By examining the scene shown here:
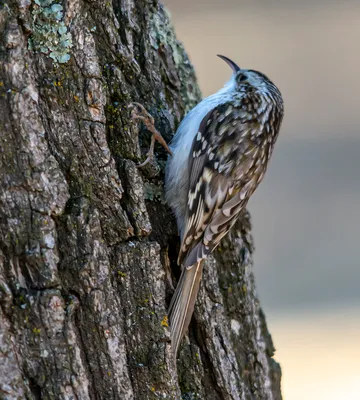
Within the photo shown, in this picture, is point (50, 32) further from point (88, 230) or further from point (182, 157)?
point (182, 157)

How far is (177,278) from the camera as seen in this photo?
A: 2348mm

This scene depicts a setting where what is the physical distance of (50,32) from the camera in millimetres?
1998

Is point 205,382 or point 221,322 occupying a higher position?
point 221,322

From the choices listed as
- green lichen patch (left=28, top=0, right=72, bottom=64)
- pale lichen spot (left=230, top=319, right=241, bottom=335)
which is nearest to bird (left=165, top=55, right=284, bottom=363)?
pale lichen spot (left=230, top=319, right=241, bottom=335)

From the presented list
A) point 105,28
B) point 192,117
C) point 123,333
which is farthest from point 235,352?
point 105,28

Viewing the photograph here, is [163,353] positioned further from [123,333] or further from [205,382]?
[205,382]

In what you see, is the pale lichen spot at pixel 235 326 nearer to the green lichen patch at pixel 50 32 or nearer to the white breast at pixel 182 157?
the white breast at pixel 182 157

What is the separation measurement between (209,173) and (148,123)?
328 mm

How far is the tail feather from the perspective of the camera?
2.19 meters

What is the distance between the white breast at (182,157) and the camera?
2.43 m

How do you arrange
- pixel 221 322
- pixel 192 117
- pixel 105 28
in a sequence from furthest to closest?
pixel 192 117
pixel 221 322
pixel 105 28

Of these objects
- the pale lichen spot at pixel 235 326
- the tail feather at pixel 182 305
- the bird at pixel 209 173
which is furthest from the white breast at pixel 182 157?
the pale lichen spot at pixel 235 326

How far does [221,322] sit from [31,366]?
0.72 meters

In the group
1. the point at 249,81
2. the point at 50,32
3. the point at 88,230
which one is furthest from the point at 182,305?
the point at 249,81
